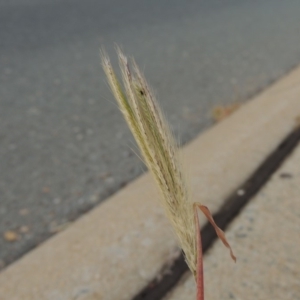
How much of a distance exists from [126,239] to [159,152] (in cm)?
102

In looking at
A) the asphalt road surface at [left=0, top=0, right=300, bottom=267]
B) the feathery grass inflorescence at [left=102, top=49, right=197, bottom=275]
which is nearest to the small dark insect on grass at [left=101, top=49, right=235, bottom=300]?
the feathery grass inflorescence at [left=102, top=49, right=197, bottom=275]

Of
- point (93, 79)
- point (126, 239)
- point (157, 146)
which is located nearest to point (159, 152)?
point (157, 146)

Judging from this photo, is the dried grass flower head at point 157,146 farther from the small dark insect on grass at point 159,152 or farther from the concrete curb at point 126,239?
the concrete curb at point 126,239

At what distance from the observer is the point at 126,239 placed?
68.6 inches

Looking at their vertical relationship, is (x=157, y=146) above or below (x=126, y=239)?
above

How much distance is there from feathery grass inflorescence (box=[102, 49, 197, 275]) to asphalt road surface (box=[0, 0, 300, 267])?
0.21 meters

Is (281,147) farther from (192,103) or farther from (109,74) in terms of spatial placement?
(109,74)

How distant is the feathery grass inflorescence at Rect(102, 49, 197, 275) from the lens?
0.75 metres

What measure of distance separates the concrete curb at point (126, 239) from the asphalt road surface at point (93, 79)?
0.96 feet

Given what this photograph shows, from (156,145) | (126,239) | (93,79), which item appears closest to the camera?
(156,145)

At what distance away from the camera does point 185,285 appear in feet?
5.17

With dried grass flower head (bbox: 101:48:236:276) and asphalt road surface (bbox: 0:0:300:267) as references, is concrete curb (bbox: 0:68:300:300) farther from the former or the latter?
dried grass flower head (bbox: 101:48:236:276)

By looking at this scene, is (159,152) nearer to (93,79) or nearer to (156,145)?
(156,145)

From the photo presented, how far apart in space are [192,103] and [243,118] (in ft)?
2.48
